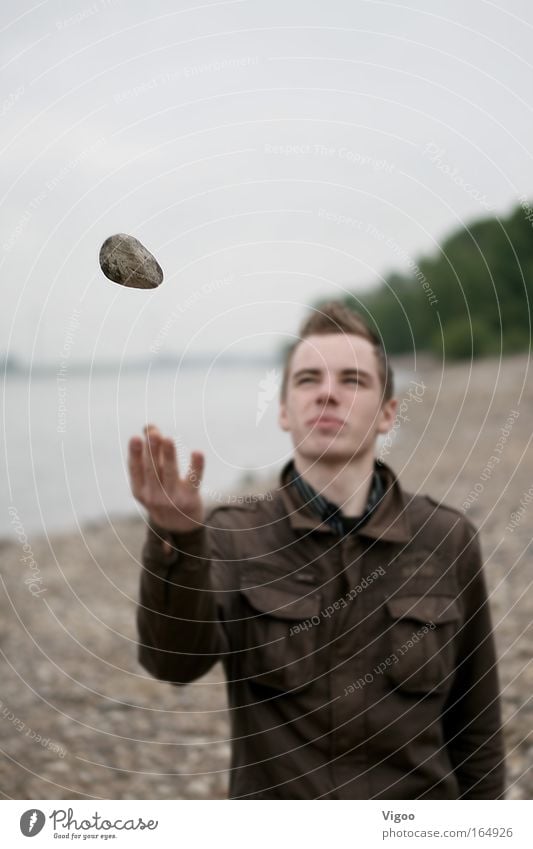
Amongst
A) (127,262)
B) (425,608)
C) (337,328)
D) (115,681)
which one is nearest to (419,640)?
(425,608)

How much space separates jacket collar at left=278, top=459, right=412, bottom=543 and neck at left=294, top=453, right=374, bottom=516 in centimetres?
4

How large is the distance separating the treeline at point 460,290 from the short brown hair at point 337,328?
0.11m

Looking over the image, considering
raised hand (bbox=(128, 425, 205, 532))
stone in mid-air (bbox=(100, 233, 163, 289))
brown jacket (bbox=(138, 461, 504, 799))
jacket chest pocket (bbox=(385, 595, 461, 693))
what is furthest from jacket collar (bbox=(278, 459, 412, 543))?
stone in mid-air (bbox=(100, 233, 163, 289))

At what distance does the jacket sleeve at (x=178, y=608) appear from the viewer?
121cm

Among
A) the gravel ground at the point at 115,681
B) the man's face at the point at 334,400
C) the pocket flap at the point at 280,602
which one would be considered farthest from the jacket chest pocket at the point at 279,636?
the gravel ground at the point at 115,681

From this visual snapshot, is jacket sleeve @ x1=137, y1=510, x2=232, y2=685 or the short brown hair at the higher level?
the short brown hair

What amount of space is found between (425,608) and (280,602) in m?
0.24

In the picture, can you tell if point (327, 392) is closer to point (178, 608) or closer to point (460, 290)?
point (178, 608)

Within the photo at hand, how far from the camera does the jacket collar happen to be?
1.43 meters

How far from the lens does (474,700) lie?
5.01ft

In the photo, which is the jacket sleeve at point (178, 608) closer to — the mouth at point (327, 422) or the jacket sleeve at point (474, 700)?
the mouth at point (327, 422)

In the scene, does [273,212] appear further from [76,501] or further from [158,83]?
[76,501]

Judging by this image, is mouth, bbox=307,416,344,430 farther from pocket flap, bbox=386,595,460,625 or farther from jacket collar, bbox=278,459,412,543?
pocket flap, bbox=386,595,460,625
